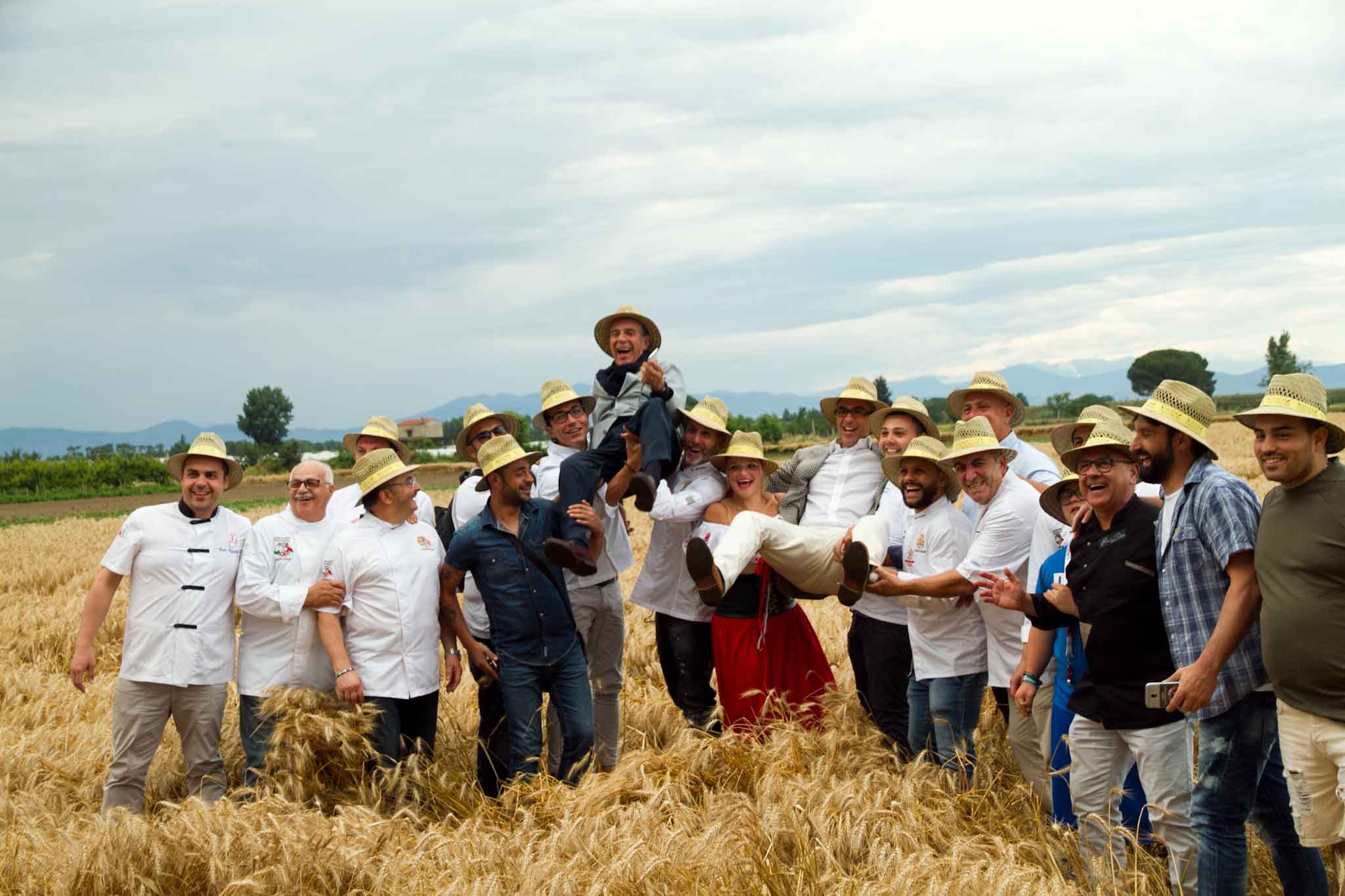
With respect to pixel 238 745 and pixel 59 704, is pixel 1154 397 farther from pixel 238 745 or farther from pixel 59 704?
pixel 59 704

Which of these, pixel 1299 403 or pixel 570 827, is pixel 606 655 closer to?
pixel 570 827

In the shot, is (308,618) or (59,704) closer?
(308,618)

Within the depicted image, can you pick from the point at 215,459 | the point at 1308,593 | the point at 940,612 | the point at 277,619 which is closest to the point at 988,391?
the point at 940,612

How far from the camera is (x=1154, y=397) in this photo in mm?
4969

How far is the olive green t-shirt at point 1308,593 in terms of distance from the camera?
4.16m

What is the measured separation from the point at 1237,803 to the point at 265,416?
167808 millimetres

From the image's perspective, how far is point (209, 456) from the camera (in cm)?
685

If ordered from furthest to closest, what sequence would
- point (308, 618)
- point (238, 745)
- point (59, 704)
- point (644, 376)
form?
point (59, 704)
point (238, 745)
point (644, 376)
point (308, 618)

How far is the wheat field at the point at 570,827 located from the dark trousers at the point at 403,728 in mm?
152

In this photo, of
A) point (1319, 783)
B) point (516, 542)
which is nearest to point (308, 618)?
point (516, 542)

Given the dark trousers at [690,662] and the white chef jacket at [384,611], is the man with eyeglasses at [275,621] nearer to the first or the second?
the white chef jacket at [384,611]

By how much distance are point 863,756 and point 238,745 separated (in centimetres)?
450

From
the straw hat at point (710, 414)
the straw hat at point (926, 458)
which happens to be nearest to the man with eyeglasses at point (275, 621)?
the straw hat at point (710, 414)

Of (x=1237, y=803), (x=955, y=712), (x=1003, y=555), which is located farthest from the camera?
(x=955, y=712)
